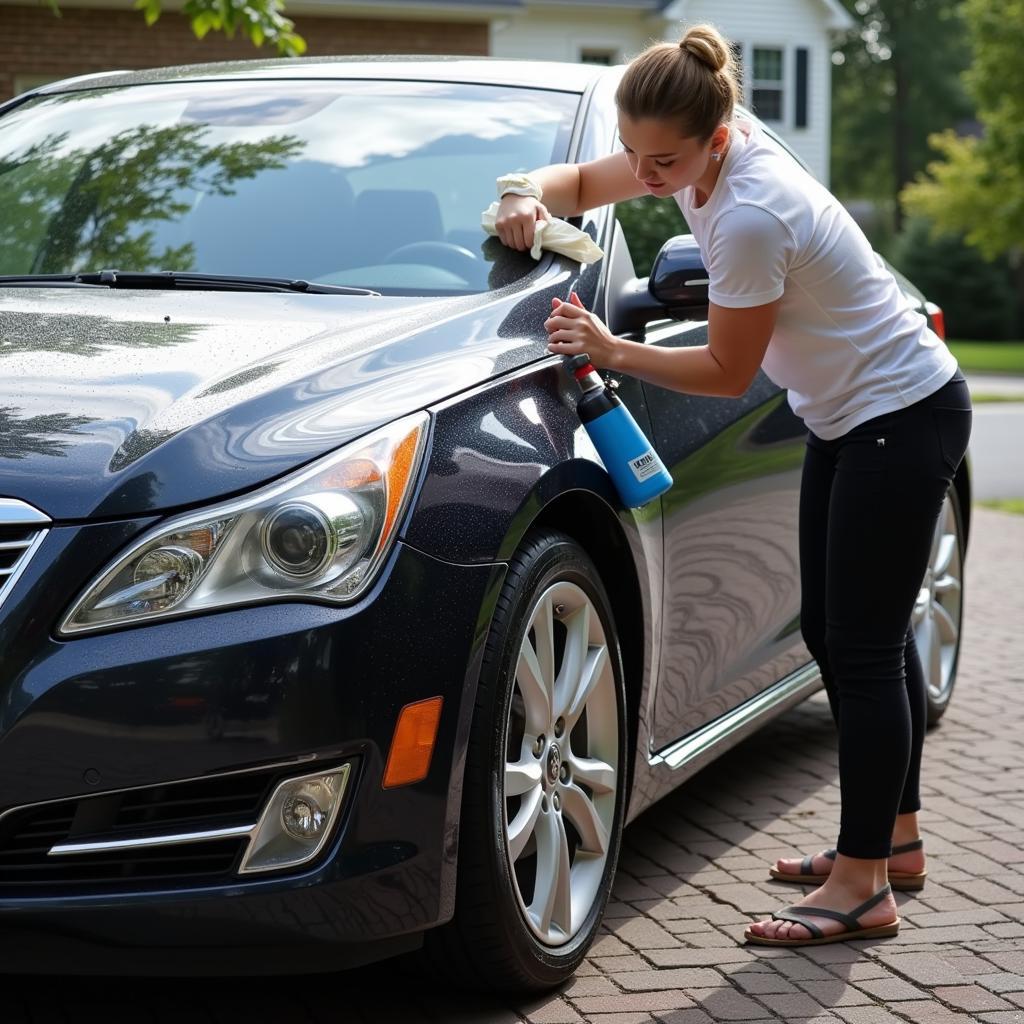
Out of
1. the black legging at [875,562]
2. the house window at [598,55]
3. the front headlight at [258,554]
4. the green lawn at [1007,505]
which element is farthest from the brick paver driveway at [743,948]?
the house window at [598,55]

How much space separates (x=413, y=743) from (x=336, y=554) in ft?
1.02

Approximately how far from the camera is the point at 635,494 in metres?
3.21

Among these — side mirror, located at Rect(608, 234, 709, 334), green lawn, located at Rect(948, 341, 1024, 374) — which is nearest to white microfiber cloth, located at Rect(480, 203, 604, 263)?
side mirror, located at Rect(608, 234, 709, 334)

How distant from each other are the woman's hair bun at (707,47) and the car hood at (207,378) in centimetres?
52

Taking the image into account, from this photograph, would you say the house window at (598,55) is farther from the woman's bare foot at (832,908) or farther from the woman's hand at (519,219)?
the woman's bare foot at (832,908)

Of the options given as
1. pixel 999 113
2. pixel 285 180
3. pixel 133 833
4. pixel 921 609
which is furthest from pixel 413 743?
pixel 999 113

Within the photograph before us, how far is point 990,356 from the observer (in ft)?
124

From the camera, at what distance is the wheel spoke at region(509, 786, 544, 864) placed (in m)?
2.97

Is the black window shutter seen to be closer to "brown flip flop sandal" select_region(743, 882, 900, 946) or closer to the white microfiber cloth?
the white microfiber cloth

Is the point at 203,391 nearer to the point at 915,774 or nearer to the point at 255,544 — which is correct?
the point at 255,544

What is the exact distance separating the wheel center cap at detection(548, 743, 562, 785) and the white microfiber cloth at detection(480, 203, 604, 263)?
98 cm

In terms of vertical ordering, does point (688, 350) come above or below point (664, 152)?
below

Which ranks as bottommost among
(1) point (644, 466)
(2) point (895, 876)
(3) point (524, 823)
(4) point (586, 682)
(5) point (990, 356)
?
(5) point (990, 356)

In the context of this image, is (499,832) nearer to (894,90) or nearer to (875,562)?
(875,562)
